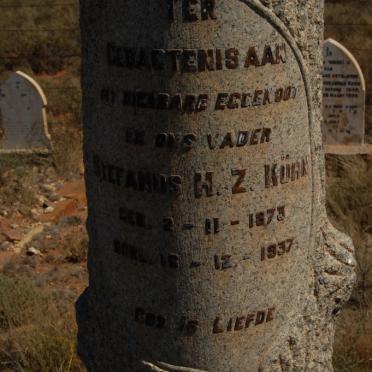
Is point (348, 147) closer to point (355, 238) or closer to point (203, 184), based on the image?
point (355, 238)

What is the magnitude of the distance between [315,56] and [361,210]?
3.46 meters

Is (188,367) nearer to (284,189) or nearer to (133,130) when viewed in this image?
(284,189)

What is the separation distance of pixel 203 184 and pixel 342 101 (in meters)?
5.57

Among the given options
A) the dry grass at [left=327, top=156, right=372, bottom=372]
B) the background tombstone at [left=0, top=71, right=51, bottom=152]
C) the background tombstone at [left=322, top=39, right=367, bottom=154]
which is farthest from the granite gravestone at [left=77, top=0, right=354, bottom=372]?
the background tombstone at [left=0, top=71, right=51, bottom=152]

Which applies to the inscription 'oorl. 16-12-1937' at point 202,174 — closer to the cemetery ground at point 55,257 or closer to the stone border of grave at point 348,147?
the cemetery ground at point 55,257

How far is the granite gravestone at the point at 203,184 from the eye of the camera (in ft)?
6.40

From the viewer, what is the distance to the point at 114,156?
2.13 metres

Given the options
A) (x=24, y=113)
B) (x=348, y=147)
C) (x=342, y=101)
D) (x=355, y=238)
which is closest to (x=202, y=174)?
(x=355, y=238)

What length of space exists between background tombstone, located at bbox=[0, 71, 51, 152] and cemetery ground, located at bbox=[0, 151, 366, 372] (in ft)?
1.10

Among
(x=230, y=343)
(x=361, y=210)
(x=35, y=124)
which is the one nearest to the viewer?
(x=230, y=343)

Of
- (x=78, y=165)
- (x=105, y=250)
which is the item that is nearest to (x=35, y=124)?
(x=78, y=165)

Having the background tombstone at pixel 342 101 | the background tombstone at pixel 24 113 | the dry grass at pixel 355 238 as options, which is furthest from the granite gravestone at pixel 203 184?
the background tombstone at pixel 24 113

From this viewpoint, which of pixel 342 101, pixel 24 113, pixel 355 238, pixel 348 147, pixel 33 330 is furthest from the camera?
pixel 24 113

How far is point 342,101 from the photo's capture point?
7.27 metres
